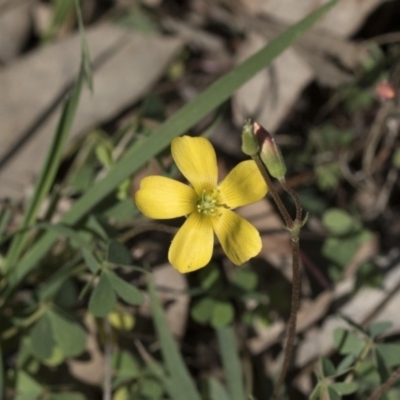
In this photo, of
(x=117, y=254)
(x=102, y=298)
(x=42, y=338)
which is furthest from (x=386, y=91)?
(x=42, y=338)

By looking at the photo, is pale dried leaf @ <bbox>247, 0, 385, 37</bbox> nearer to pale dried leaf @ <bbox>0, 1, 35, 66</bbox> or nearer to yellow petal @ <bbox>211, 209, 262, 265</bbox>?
pale dried leaf @ <bbox>0, 1, 35, 66</bbox>

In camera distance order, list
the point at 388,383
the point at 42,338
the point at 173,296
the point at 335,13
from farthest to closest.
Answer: the point at 335,13 → the point at 173,296 → the point at 42,338 → the point at 388,383

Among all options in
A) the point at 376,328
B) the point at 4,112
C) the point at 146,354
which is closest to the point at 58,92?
the point at 4,112

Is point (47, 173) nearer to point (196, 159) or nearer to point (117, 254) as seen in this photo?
point (117, 254)

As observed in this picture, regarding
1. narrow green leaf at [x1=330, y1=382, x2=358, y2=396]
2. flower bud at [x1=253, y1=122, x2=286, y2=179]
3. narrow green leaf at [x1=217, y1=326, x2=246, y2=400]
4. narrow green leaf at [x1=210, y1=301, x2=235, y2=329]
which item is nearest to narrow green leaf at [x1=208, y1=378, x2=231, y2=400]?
narrow green leaf at [x1=217, y1=326, x2=246, y2=400]

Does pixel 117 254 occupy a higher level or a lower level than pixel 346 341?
higher

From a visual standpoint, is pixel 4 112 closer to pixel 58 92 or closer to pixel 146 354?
pixel 58 92

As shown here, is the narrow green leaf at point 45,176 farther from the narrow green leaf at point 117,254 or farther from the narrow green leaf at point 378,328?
the narrow green leaf at point 378,328
